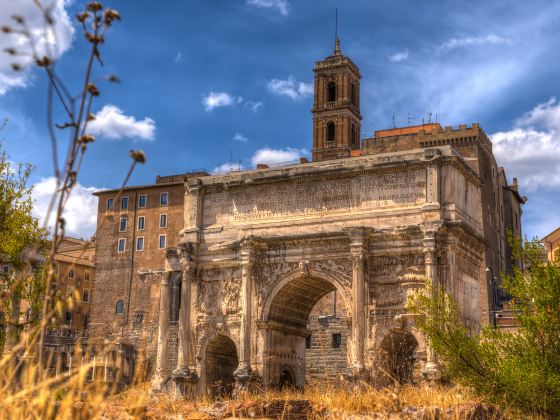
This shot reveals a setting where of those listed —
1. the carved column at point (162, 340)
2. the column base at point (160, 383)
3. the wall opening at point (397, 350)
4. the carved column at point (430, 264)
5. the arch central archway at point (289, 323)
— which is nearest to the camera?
the carved column at point (430, 264)

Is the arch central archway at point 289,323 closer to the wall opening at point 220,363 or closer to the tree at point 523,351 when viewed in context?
the wall opening at point 220,363

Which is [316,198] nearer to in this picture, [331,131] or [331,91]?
[331,131]

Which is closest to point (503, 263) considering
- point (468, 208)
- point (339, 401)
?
point (468, 208)

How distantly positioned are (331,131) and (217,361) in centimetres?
4543

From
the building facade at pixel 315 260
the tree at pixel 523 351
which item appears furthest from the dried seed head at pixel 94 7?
the building facade at pixel 315 260

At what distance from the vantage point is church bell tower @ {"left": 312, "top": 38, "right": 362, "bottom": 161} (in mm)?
69562

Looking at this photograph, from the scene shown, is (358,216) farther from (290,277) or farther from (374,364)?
(374,364)

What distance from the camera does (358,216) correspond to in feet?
83.7

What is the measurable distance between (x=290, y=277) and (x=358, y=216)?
312 centimetres

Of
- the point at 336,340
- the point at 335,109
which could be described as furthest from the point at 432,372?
the point at 335,109

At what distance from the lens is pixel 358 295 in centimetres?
2434

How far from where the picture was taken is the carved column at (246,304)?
25.7 meters

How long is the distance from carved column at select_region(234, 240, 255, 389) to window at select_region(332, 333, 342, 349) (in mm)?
20257

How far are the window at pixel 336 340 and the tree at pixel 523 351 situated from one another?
30343 mm
